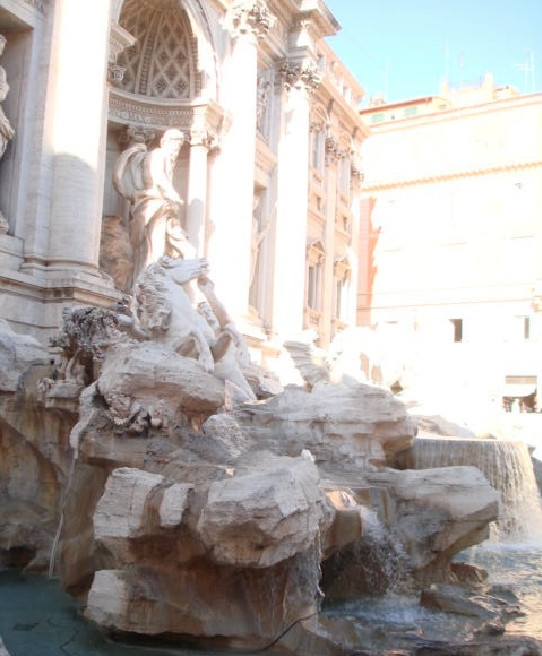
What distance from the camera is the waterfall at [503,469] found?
30.2ft

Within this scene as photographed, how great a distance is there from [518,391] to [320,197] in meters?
7.29

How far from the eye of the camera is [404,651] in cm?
488

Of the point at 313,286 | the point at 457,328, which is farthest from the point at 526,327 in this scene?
the point at 313,286

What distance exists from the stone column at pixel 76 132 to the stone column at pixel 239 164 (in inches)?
150

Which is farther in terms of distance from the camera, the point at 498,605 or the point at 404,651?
the point at 498,605

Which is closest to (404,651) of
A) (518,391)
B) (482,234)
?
(518,391)

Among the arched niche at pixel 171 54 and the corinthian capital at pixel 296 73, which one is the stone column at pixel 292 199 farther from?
the arched niche at pixel 171 54

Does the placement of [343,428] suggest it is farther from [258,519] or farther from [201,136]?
[201,136]

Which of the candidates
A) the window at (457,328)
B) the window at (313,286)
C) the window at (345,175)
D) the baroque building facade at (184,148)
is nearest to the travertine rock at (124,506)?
the baroque building facade at (184,148)

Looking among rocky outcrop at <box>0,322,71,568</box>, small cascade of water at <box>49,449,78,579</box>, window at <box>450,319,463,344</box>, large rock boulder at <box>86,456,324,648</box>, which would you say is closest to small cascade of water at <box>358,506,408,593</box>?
large rock boulder at <box>86,456,324,648</box>

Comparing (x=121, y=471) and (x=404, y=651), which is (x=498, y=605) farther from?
(x=121, y=471)

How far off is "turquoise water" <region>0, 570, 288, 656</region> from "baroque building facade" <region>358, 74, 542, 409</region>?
17764 mm

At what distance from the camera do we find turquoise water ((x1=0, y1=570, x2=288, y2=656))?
16.3ft

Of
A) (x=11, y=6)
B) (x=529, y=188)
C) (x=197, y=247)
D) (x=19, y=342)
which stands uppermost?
(x=529, y=188)
